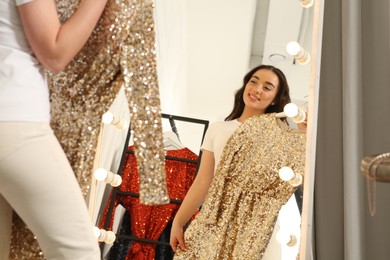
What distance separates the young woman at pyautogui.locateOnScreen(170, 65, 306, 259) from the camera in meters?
1.56

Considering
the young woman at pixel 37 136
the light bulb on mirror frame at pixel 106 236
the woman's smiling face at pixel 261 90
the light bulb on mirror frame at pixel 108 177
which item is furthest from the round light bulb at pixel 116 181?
the young woman at pixel 37 136

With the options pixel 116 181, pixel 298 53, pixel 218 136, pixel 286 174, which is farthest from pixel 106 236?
pixel 298 53

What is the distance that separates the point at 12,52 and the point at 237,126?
0.83 meters

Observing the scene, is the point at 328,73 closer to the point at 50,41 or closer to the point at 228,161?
the point at 228,161

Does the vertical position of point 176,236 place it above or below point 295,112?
below

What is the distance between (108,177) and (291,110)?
1.80 ft

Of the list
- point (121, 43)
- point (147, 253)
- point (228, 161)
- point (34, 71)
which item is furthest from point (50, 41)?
point (147, 253)

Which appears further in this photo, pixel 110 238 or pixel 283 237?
pixel 110 238

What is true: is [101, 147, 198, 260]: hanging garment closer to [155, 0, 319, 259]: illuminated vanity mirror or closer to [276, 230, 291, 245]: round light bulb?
[155, 0, 319, 259]: illuminated vanity mirror

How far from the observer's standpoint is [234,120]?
157 centimetres

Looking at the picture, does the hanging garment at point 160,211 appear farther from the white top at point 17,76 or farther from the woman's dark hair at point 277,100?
the white top at point 17,76

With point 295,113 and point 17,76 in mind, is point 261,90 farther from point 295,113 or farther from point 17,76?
point 17,76

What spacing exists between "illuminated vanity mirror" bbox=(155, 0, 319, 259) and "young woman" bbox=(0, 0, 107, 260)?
30.6 inches

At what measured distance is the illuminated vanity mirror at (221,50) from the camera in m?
1.59
